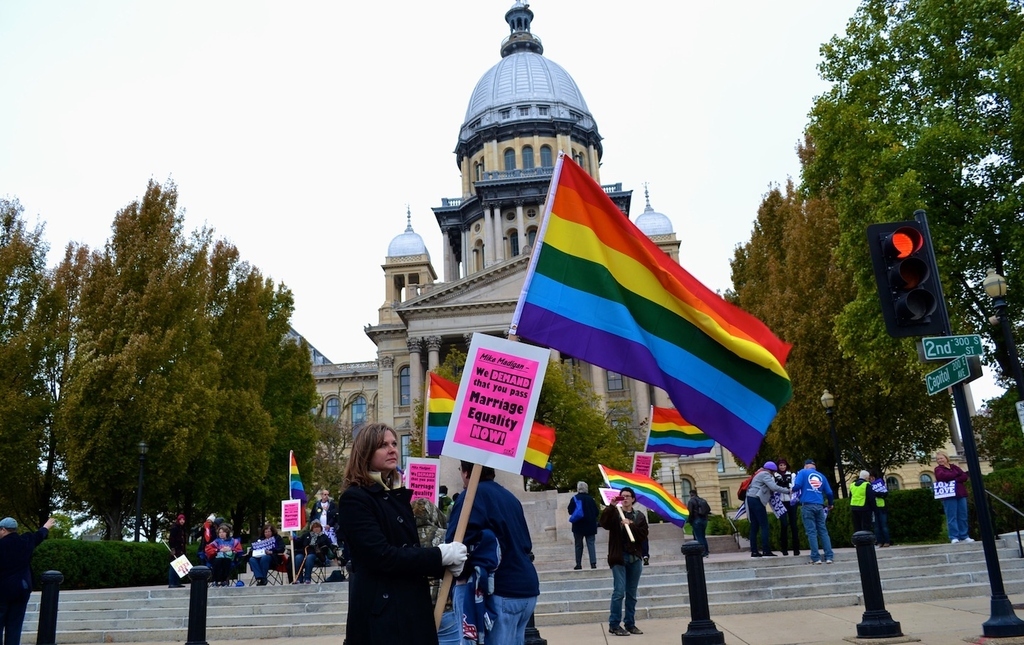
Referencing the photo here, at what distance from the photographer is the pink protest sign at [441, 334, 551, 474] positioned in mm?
5613

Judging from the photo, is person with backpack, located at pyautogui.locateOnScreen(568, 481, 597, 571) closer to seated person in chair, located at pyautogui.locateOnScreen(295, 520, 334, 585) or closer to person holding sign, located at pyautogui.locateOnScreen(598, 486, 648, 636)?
seated person in chair, located at pyautogui.locateOnScreen(295, 520, 334, 585)

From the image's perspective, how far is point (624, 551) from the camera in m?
11.0

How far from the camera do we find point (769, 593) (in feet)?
46.4

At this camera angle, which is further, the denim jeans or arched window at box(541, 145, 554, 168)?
arched window at box(541, 145, 554, 168)

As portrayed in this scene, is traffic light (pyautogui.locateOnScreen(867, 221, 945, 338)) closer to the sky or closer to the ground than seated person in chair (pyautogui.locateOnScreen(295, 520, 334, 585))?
closer to the sky

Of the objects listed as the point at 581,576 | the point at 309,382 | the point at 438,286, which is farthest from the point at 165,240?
the point at 438,286

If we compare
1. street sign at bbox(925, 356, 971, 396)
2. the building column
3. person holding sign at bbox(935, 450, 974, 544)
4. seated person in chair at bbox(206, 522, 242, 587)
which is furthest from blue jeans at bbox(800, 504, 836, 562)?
the building column

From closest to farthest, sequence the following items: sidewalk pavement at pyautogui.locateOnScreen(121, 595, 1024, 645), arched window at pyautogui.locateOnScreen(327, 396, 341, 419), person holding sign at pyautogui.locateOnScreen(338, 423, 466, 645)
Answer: person holding sign at pyautogui.locateOnScreen(338, 423, 466, 645) → sidewalk pavement at pyautogui.locateOnScreen(121, 595, 1024, 645) → arched window at pyautogui.locateOnScreen(327, 396, 341, 419)

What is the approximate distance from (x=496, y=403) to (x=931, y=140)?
18186mm

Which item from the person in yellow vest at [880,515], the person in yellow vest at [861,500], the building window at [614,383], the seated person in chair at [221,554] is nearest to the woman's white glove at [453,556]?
the person in yellow vest at [861,500]

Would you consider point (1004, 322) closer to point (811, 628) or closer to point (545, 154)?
point (811, 628)

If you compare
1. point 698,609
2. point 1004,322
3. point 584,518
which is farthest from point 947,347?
point 584,518

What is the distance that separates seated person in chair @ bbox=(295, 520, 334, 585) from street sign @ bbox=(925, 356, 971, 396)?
14.7 m

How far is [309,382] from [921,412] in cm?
2689
